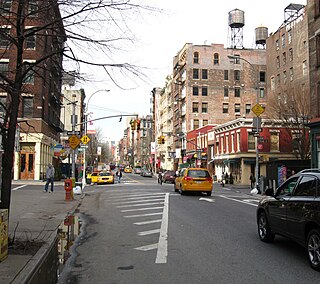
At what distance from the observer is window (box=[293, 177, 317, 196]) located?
23.9ft

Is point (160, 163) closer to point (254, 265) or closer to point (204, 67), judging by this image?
point (204, 67)

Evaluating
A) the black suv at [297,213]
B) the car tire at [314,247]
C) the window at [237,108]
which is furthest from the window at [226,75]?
the car tire at [314,247]

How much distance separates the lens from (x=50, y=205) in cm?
1739

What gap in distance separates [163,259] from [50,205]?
36.1ft

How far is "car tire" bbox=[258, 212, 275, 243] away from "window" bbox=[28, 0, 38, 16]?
6.83 meters

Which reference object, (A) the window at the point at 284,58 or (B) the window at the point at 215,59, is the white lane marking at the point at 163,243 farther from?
(B) the window at the point at 215,59

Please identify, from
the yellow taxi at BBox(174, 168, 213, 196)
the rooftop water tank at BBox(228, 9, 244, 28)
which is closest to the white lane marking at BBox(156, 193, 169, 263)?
the yellow taxi at BBox(174, 168, 213, 196)

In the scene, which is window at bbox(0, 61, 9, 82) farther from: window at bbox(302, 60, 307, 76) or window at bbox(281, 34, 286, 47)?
window at bbox(281, 34, 286, 47)

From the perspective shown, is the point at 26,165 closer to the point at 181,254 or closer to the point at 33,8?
the point at 33,8

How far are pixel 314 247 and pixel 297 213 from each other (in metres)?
0.81

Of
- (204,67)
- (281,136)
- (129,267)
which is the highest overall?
(204,67)

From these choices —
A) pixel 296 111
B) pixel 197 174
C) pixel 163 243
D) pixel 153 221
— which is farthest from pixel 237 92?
pixel 163 243

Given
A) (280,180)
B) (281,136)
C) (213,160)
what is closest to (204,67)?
(213,160)

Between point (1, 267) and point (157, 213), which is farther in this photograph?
point (157, 213)
